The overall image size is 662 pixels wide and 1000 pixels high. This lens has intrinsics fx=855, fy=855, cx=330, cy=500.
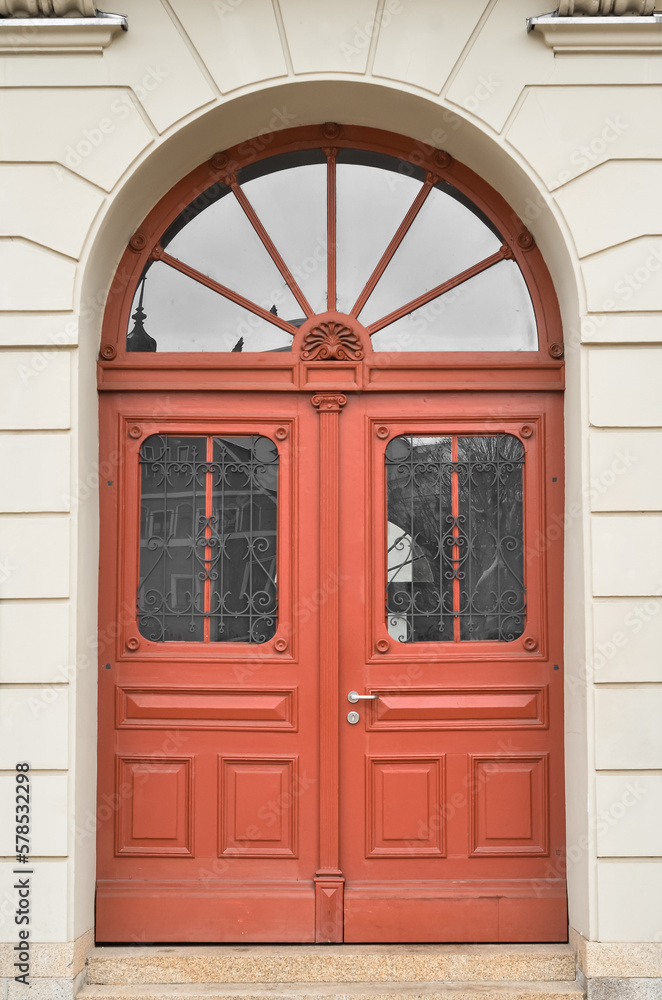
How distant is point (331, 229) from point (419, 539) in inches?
72.2

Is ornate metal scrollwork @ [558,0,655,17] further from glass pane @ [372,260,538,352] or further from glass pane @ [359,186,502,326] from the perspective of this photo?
glass pane @ [372,260,538,352]

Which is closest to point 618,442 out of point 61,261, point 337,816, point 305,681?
point 305,681

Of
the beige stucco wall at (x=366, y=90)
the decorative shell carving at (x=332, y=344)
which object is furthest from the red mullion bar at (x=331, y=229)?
the beige stucco wall at (x=366, y=90)

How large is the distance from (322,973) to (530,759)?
5.09 ft

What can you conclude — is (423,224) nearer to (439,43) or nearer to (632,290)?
(439,43)

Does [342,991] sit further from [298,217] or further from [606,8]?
[606,8]

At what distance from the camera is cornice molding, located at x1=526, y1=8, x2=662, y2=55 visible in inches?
173

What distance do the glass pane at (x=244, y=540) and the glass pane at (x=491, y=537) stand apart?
107 cm

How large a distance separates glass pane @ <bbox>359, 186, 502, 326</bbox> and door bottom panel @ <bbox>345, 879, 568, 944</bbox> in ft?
10.4

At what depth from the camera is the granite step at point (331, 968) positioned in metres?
4.39

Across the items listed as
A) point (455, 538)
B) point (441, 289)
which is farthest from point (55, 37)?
point (455, 538)

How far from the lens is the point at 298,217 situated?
4895mm

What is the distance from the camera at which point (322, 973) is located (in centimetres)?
439

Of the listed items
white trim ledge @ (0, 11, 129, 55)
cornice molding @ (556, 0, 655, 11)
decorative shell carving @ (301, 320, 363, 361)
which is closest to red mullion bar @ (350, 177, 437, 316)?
decorative shell carving @ (301, 320, 363, 361)
